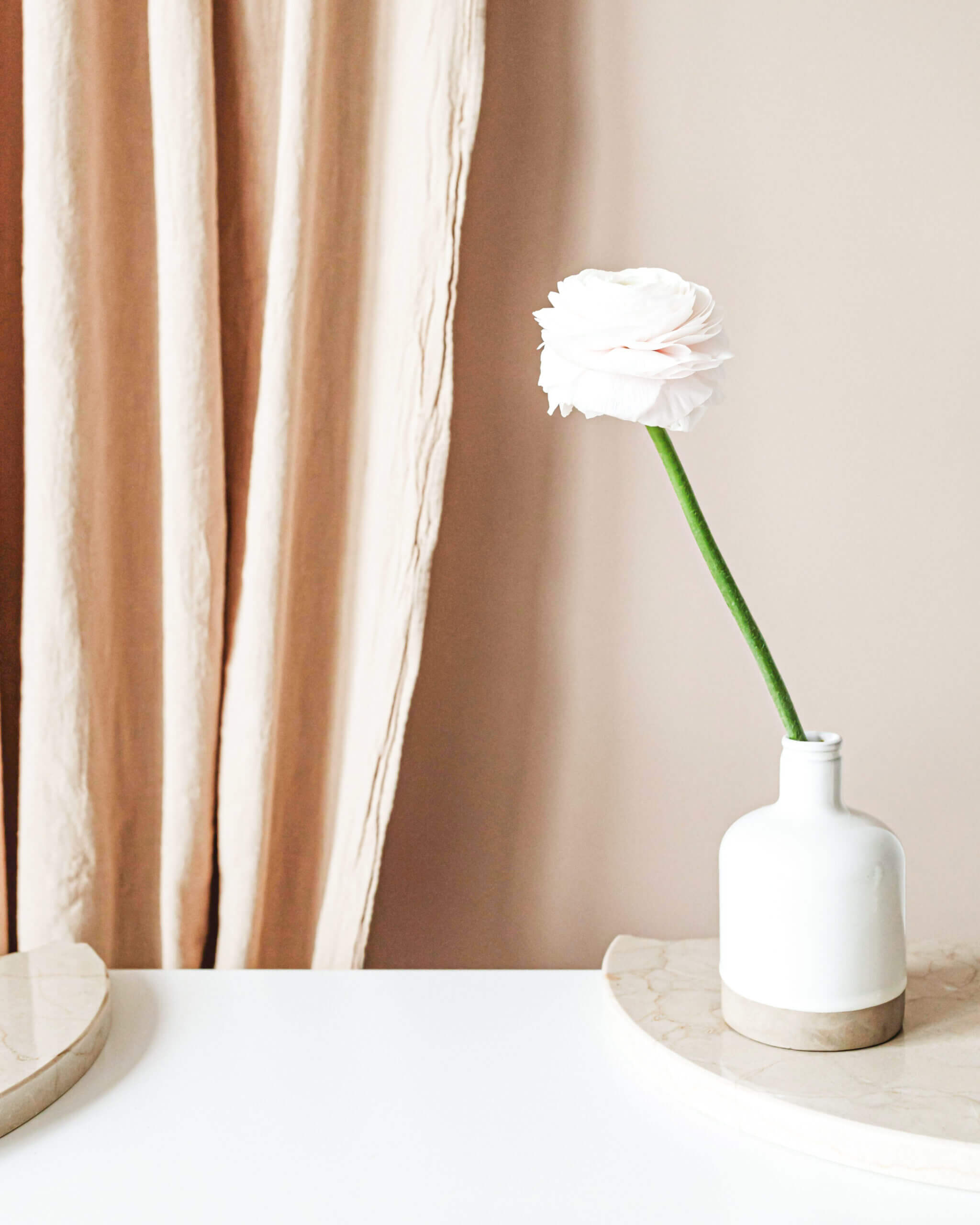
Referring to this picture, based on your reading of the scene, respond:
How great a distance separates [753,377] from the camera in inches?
35.7

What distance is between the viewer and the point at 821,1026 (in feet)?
1.90

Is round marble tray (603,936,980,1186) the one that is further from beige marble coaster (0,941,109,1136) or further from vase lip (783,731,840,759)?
beige marble coaster (0,941,109,1136)

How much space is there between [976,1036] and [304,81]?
2.64 feet

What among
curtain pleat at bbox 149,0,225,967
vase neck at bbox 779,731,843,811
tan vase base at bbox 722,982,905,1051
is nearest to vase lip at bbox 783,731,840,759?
vase neck at bbox 779,731,843,811

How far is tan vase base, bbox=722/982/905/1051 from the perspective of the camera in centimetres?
58

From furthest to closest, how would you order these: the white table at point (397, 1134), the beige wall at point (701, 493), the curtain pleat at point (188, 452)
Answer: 1. the beige wall at point (701, 493)
2. the curtain pleat at point (188, 452)
3. the white table at point (397, 1134)

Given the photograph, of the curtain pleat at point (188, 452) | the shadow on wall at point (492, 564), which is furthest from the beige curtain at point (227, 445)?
the shadow on wall at point (492, 564)

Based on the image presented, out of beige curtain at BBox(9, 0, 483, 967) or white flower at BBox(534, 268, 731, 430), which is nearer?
white flower at BBox(534, 268, 731, 430)

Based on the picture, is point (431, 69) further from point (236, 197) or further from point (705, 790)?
point (705, 790)

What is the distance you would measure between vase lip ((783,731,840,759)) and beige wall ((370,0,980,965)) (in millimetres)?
334

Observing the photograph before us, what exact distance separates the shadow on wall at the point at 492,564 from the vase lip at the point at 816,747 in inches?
14.5

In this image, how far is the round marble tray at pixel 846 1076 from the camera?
1.68 ft

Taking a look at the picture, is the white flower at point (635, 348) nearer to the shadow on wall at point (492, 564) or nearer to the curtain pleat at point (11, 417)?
the shadow on wall at point (492, 564)

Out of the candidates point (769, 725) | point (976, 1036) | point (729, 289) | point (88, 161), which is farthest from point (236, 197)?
point (976, 1036)
